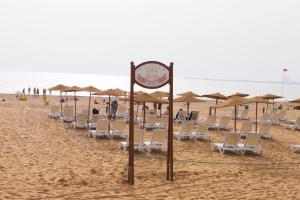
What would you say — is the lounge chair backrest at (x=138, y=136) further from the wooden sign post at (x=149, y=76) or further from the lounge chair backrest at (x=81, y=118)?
the lounge chair backrest at (x=81, y=118)

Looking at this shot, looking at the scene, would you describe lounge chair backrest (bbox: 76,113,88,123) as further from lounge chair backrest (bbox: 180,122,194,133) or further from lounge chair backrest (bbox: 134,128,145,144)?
lounge chair backrest (bbox: 134,128,145,144)

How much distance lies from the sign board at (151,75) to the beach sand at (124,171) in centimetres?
215

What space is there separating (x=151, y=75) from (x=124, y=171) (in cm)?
246

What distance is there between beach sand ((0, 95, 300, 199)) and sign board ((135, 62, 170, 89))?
2.15 m

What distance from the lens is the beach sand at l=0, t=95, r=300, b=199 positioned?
873cm

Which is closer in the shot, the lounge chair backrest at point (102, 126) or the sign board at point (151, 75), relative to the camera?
the sign board at point (151, 75)

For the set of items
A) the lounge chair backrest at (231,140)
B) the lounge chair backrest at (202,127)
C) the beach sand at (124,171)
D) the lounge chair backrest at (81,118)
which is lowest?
the beach sand at (124,171)

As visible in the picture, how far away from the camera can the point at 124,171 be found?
1051 cm

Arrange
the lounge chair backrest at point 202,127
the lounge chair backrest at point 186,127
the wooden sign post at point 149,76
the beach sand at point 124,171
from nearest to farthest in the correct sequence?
1. the beach sand at point 124,171
2. the wooden sign post at point 149,76
3. the lounge chair backrest at point 186,127
4. the lounge chair backrest at point 202,127

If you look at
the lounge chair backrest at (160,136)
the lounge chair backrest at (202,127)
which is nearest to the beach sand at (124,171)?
the lounge chair backrest at (160,136)

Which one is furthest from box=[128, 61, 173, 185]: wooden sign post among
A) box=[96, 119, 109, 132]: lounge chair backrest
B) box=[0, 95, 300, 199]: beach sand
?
box=[96, 119, 109, 132]: lounge chair backrest

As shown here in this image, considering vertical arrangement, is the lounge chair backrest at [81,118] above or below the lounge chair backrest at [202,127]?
above

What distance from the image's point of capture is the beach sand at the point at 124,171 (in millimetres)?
8727

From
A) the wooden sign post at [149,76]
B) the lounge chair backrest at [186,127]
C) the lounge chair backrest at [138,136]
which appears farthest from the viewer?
the lounge chair backrest at [186,127]
